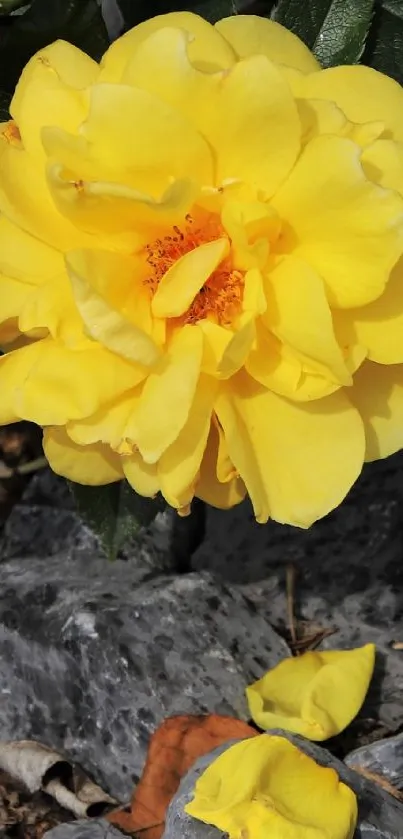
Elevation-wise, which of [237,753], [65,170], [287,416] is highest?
[65,170]

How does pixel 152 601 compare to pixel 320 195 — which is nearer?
pixel 320 195

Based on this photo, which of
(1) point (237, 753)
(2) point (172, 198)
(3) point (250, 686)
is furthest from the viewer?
(3) point (250, 686)

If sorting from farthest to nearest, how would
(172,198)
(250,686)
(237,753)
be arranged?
1. (250,686)
2. (237,753)
3. (172,198)

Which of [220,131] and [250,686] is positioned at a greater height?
[220,131]

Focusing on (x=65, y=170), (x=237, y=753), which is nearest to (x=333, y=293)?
(x=65, y=170)

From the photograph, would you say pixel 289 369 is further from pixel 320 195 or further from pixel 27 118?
pixel 27 118

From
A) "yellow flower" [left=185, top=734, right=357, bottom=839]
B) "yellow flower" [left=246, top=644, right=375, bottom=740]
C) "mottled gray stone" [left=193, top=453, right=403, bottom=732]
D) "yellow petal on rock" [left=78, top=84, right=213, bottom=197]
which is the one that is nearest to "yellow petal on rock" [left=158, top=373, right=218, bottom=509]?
"yellow petal on rock" [left=78, top=84, right=213, bottom=197]

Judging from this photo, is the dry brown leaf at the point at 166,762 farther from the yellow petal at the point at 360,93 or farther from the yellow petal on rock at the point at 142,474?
the yellow petal at the point at 360,93
